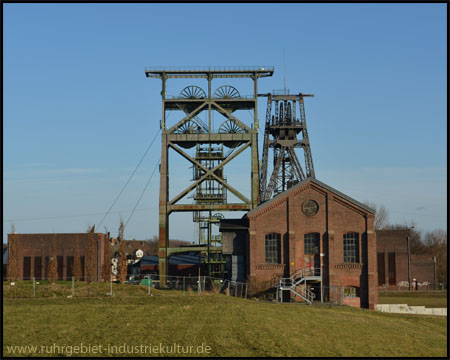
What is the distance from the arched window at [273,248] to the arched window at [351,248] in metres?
4.78

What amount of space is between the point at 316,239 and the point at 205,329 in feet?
79.7

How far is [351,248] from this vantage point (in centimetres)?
4675

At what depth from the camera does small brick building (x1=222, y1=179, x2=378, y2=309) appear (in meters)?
46.2

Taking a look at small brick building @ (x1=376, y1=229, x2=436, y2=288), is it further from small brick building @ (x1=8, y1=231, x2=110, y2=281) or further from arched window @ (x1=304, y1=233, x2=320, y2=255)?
small brick building @ (x1=8, y1=231, x2=110, y2=281)

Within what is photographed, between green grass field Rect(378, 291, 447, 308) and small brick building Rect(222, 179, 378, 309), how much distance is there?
605cm

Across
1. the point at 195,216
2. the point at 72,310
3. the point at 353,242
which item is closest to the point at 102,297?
the point at 72,310

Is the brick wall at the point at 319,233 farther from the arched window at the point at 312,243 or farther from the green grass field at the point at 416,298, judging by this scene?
the green grass field at the point at 416,298

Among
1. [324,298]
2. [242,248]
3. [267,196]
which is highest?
[267,196]

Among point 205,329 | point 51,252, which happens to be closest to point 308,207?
point 205,329

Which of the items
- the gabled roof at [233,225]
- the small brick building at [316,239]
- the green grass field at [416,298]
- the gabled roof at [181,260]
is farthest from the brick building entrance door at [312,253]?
the gabled roof at [181,260]

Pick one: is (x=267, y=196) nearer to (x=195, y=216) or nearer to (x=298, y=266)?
(x=195, y=216)

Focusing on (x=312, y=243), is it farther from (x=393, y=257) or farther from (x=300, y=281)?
(x=393, y=257)

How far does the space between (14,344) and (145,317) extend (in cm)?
609

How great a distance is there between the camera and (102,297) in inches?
1299
